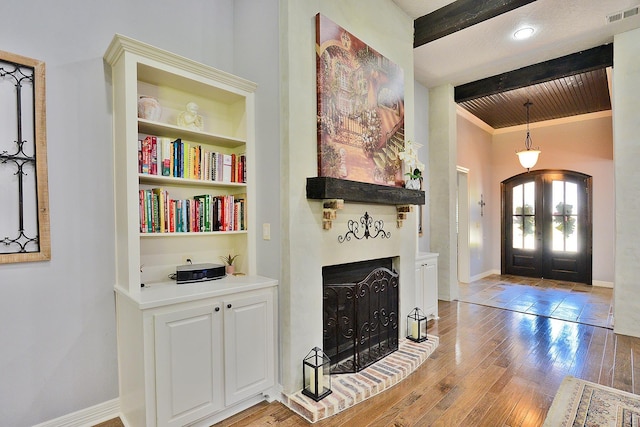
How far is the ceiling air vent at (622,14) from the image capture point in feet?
10.7

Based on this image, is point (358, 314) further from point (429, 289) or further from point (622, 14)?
point (622, 14)

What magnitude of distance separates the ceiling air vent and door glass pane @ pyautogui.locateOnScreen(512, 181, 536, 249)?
13.7 feet

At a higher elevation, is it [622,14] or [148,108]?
[622,14]

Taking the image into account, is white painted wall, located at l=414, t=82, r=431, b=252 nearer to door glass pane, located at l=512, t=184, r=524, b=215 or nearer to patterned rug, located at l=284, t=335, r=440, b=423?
patterned rug, located at l=284, t=335, r=440, b=423

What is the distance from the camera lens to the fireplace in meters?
2.67

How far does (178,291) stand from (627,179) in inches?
191

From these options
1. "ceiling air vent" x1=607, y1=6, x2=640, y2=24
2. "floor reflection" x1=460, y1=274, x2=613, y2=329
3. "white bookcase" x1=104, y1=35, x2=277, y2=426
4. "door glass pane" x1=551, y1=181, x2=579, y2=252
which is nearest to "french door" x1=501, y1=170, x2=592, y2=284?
"door glass pane" x1=551, y1=181, x2=579, y2=252

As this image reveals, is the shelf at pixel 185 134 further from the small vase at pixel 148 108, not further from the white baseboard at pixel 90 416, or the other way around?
the white baseboard at pixel 90 416

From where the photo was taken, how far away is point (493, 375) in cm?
273

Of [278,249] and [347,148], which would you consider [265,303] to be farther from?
[347,148]

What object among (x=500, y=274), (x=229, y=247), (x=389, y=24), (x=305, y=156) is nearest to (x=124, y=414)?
(x=229, y=247)

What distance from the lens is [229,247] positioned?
9.18 feet

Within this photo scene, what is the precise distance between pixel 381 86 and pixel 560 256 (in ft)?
20.4

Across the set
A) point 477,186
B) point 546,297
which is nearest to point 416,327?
point 546,297
